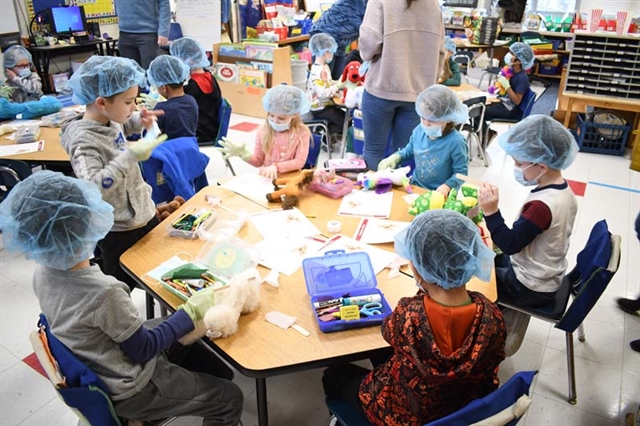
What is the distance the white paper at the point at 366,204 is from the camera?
2.17 meters

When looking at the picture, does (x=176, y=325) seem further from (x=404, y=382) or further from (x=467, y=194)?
(x=467, y=194)

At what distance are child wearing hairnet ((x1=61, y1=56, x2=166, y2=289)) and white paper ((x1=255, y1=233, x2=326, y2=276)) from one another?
22.6 inches

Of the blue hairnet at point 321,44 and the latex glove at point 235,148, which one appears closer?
the latex glove at point 235,148

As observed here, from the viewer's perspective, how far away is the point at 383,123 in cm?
308

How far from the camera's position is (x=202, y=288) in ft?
5.33

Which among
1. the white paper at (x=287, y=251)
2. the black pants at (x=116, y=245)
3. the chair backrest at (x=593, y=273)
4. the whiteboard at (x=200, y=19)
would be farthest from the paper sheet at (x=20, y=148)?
the whiteboard at (x=200, y=19)

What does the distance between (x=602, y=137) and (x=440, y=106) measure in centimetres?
344

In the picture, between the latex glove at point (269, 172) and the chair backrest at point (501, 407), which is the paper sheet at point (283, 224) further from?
the chair backrest at point (501, 407)

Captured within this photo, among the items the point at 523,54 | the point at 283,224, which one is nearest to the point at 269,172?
the point at 283,224

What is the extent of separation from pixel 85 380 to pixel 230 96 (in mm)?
5424

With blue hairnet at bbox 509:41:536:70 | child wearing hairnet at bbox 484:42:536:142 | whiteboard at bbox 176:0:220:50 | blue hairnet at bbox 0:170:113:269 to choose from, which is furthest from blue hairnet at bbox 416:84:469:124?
whiteboard at bbox 176:0:220:50

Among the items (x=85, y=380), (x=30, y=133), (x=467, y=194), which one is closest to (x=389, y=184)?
(x=467, y=194)

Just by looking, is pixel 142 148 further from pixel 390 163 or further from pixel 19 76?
pixel 19 76

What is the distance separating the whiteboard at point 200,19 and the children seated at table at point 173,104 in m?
3.17
